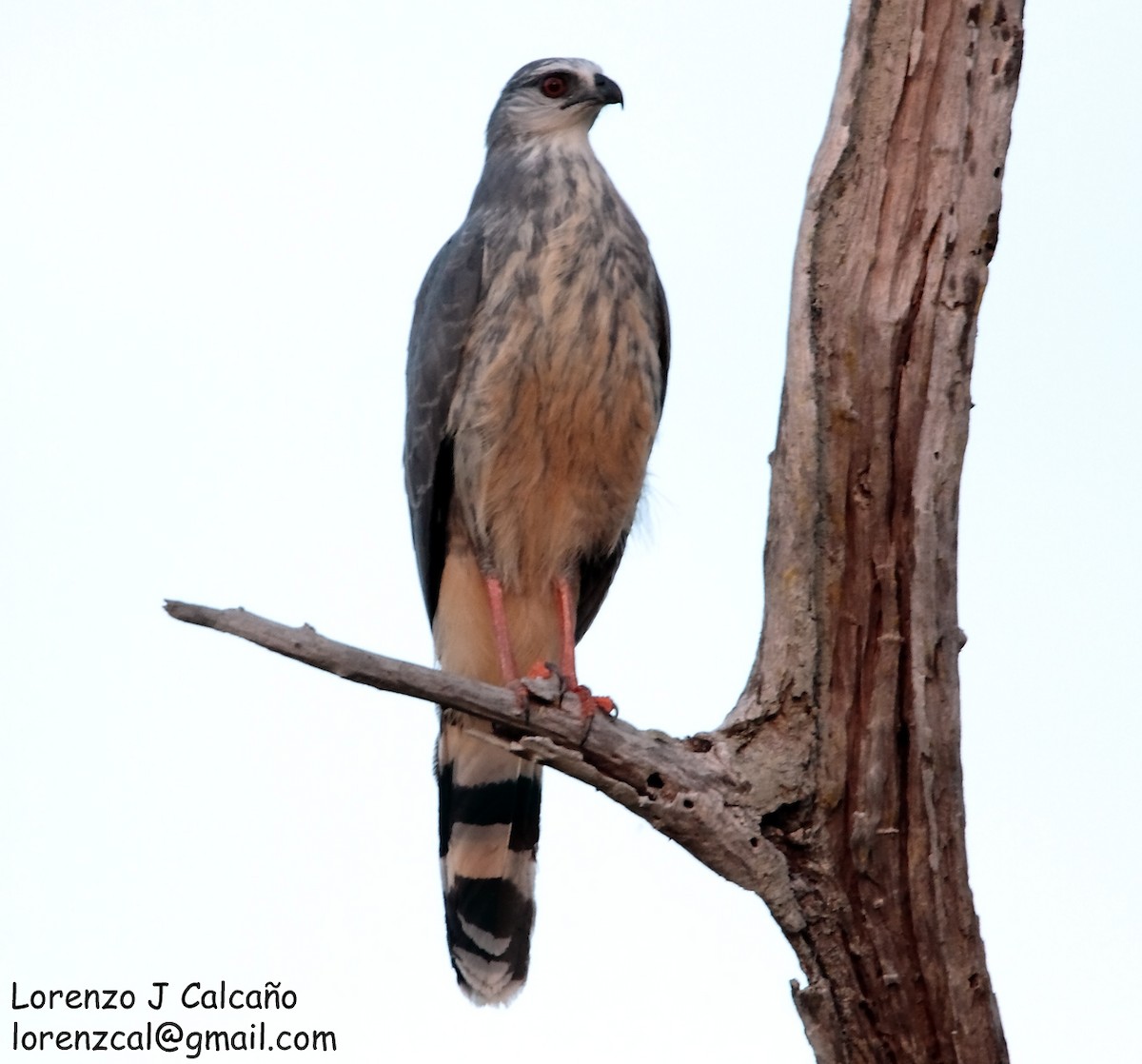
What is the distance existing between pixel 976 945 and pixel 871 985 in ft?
1.04

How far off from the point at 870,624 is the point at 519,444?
5.76 feet

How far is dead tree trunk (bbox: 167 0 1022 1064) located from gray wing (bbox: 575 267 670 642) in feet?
4.70

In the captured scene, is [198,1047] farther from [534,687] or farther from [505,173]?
[505,173]

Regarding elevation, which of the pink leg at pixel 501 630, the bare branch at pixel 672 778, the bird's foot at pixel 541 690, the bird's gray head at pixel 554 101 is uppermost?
the bird's gray head at pixel 554 101

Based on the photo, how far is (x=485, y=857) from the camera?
19.3 ft

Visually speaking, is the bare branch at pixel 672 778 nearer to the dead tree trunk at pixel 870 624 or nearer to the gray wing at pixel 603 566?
the dead tree trunk at pixel 870 624

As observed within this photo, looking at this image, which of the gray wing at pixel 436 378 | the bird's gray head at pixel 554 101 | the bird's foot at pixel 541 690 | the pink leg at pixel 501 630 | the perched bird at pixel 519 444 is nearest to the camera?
the bird's foot at pixel 541 690

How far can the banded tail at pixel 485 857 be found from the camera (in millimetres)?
5656

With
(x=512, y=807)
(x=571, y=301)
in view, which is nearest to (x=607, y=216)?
(x=571, y=301)

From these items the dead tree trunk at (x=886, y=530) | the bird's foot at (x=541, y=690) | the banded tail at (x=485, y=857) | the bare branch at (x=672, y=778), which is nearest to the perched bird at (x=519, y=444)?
the banded tail at (x=485, y=857)

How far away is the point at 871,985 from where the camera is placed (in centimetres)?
420

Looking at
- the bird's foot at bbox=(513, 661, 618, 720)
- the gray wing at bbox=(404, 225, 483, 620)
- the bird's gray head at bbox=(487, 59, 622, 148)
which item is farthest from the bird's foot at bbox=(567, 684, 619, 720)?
the bird's gray head at bbox=(487, 59, 622, 148)

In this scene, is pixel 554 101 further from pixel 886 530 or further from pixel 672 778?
pixel 672 778

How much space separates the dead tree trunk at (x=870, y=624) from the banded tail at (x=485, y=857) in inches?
58.4
